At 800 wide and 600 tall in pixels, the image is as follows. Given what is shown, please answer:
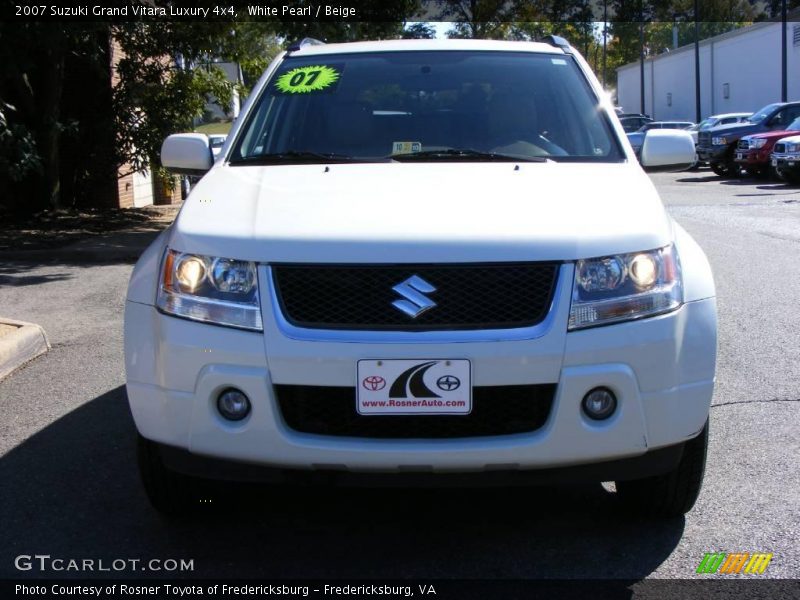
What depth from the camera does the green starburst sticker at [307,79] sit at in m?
4.89

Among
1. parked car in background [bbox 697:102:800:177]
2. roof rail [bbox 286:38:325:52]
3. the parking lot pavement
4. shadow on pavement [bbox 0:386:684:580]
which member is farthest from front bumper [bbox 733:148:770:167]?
shadow on pavement [bbox 0:386:684:580]

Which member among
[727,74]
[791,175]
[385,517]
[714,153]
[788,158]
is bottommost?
[385,517]

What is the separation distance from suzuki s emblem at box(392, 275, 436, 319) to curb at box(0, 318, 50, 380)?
378 cm

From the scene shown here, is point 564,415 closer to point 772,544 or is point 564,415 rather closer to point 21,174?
point 772,544

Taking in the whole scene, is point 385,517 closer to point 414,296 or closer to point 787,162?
point 414,296

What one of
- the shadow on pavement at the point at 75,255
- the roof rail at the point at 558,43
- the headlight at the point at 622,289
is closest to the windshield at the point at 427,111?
the roof rail at the point at 558,43

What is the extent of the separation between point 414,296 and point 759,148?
22970 mm

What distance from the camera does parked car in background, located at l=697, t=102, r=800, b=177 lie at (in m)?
26.2

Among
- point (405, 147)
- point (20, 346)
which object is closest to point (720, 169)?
point (20, 346)

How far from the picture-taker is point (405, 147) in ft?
14.8

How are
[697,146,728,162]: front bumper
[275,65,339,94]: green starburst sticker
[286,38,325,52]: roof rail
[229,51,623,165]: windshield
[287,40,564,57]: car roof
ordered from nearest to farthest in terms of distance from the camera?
[229,51,623,165]: windshield, [275,65,339,94]: green starburst sticker, [287,40,564,57]: car roof, [286,38,325,52]: roof rail, [697,146,728,162]: front bumper

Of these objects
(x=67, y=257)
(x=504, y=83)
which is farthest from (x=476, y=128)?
(x=67, y=257)

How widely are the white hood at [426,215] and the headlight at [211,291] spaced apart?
0.05 meters

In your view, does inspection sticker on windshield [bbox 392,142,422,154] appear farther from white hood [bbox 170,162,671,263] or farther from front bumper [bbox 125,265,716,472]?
front bumper [bbox 125,265,716,472]
